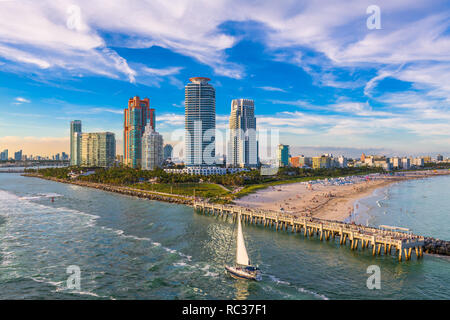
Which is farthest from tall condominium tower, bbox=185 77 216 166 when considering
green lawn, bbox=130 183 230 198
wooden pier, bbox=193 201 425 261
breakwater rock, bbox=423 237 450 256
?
breakwater rock, bbox=423 237 450 256

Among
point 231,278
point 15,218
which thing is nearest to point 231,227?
point 231,278

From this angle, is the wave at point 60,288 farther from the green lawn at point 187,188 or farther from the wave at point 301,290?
the green lawn at point 187,188

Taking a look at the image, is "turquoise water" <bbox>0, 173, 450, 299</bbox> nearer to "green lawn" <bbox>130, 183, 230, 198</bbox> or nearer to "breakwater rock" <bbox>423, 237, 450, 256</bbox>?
"breakwater rock" <bbox>423, 237, 450, 256</bbox>

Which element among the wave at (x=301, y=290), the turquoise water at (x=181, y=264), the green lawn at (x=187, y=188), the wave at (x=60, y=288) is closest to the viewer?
the wave at (x=301, y=290)

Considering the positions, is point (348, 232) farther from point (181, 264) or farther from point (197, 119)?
point (197, 119)

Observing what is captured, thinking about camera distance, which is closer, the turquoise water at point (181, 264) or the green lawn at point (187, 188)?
the turquoise water at point (181, 264)

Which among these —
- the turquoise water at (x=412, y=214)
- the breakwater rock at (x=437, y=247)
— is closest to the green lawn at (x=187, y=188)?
the turquoise water at (x=412, y=214)
